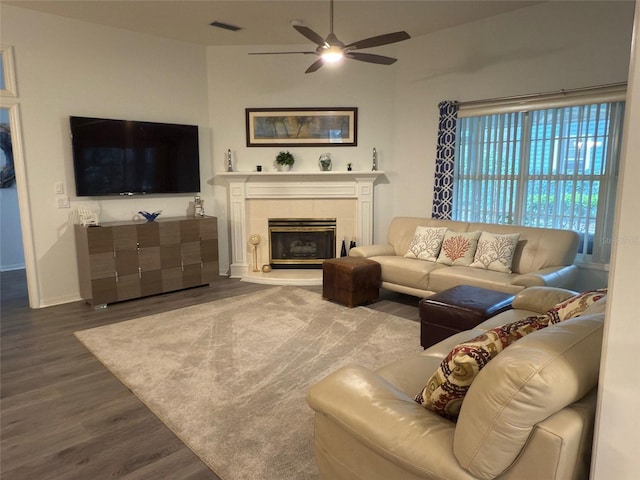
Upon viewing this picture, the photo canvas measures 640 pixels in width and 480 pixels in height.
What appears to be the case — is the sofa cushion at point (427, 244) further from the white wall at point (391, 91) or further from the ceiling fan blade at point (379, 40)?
the ceiling fan blade at point (379, 40)

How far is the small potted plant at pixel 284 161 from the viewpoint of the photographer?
5.86 meters

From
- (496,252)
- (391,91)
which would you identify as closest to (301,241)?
(391,91)

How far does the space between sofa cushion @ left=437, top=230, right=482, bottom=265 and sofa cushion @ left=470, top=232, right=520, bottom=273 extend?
8cm

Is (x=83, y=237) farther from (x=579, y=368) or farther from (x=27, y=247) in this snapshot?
(x=579, y=368)

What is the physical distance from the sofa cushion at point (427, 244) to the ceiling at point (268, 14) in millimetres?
2302

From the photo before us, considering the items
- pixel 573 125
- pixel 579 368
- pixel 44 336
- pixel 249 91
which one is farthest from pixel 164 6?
pixel 579 368

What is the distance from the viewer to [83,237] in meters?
4.68

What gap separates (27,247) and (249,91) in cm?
319

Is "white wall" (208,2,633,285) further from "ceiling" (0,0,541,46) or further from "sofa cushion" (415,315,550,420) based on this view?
"sofa cushion" (415,315,550,420)

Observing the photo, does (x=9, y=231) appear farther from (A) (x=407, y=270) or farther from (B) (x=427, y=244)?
(B) (x=427, y=244)

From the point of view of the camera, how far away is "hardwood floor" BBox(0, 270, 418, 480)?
85.4 inches

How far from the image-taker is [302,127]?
19.5 feet

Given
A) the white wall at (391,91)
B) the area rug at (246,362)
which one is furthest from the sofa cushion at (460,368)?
the white wall at (391,91)

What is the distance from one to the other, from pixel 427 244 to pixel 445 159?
118 centimetres
